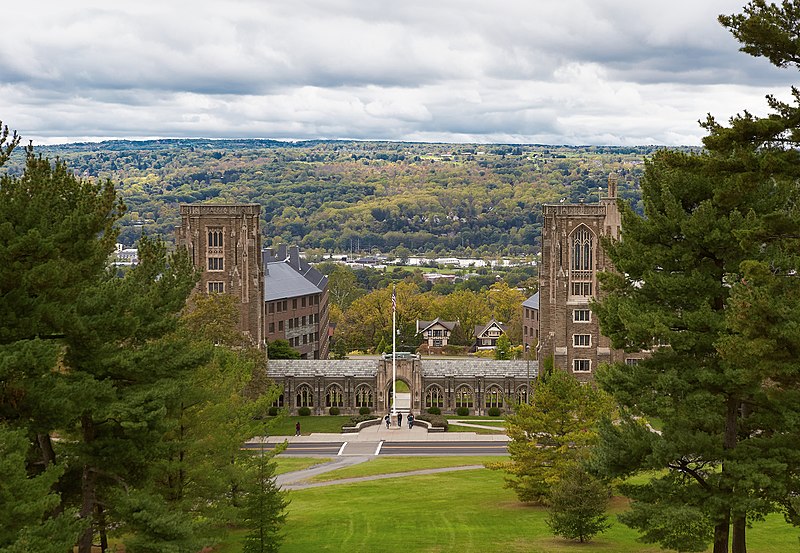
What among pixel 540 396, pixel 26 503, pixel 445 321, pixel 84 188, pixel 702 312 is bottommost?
pixel 445 321

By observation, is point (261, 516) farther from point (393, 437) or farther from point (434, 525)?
point (393, 437)

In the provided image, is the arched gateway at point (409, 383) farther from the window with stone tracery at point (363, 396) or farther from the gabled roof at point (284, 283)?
the gabled roof at point (284, 283)

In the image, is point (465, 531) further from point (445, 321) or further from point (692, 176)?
point (445, 321)

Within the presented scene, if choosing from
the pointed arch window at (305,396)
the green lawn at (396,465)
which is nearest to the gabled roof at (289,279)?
the pointed arch window at (305,396)

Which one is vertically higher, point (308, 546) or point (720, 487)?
point (720, 487)

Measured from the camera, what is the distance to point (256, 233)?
8794 centimetres

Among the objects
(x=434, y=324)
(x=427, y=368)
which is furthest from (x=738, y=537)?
(x=434, y=324)

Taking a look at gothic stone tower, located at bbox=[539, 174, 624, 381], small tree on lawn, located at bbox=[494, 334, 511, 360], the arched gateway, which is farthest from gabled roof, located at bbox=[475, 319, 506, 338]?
gothic stone tower, located at bbox=[539, 174, 624, 381]

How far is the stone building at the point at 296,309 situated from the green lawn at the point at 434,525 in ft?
171

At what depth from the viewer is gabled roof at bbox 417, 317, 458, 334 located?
140500 mm

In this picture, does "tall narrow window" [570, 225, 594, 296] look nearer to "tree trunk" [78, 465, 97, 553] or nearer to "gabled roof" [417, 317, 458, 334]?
"gabled roof" [417, 317, 458, 334]

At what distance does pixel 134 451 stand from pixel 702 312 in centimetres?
1604

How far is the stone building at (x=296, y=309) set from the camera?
108438 mm

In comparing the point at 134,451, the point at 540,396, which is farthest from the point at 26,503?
the point at 540,396
